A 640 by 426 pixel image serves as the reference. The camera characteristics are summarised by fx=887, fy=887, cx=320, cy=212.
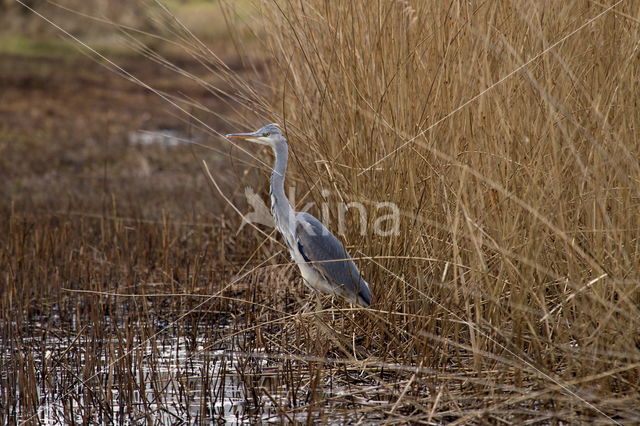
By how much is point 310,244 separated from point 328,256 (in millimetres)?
115

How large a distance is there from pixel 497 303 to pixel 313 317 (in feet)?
3.80

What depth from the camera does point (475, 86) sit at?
3963 mm

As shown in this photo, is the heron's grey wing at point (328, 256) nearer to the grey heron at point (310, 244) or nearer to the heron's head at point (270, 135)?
the grey heron at point (310, 244)

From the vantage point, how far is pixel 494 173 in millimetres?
3734

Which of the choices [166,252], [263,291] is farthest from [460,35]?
[166,252]

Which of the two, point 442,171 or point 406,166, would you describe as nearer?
point 442,171

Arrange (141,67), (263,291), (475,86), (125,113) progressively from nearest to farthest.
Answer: (475,86), (263,291), (125,113), (141,67)

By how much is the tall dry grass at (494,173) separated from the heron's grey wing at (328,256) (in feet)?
0.33

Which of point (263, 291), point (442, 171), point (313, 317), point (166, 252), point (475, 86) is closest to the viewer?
point (442, 171)

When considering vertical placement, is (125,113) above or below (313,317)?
above

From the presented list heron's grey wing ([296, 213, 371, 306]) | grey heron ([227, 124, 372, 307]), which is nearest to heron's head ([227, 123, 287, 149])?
grey heron ([227, 124, 372, 307])

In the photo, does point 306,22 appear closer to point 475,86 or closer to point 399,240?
point 475,86

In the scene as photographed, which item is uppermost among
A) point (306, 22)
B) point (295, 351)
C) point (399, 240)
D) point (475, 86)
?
point (306, 22)

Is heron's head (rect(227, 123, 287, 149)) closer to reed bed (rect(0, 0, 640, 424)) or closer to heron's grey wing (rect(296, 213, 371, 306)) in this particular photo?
reed bed (rect(0, 0, 640, 424))
